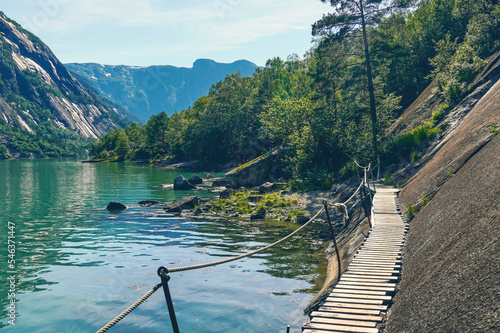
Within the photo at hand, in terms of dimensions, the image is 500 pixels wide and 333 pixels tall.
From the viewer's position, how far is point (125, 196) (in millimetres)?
45031

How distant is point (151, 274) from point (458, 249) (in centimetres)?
1206

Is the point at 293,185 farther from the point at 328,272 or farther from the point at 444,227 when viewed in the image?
the point at 444,227

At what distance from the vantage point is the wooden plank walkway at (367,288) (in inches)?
316

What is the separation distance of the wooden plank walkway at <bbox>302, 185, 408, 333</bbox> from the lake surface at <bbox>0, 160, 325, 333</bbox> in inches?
93.6

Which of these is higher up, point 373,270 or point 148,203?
point 373,270

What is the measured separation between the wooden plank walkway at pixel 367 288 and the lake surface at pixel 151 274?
7.80 ft

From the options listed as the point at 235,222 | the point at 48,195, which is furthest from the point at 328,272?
the point at 48,195

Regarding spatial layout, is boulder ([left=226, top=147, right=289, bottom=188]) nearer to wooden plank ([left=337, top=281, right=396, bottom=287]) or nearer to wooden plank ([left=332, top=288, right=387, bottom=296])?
wooden plank ([left=337, top=281, right=396, bottom=287])

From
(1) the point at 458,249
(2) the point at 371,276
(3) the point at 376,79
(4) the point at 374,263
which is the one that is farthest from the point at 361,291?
(3) the point at 376,79

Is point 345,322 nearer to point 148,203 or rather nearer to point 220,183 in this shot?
point 148,203

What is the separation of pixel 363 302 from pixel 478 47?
29087mm

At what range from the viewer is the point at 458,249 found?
8.65m

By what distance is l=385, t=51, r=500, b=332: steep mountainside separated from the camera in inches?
265

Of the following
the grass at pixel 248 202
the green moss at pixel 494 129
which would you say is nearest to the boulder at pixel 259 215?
the grass at pixel 248 202
